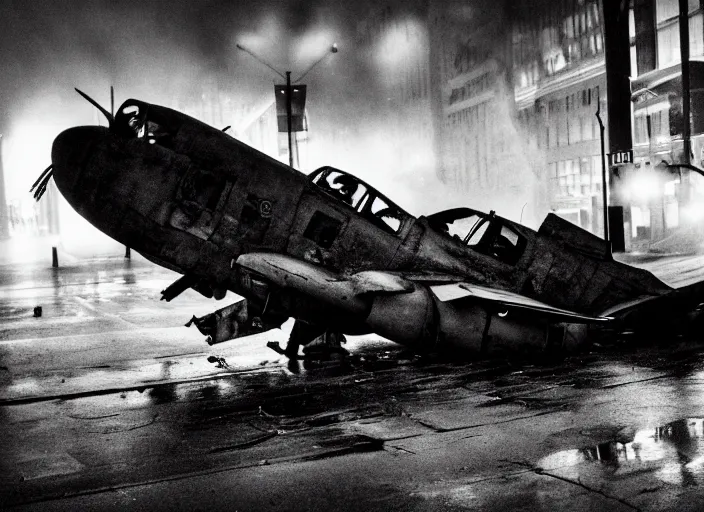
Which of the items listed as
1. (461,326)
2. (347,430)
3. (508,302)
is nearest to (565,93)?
(461,326)

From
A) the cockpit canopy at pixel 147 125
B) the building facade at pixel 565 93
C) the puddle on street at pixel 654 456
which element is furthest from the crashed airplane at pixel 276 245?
the building facade at pixel 565 93

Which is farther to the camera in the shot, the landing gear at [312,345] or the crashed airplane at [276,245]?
the landing gear at [312,345]

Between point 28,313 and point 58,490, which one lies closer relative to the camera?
point 58,490

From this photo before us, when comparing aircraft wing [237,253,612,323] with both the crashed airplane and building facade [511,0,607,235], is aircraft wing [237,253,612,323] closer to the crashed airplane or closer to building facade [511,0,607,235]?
the crashed airplane

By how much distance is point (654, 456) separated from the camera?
6969 mm

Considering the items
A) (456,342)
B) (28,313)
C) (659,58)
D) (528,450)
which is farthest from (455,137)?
(528,450)

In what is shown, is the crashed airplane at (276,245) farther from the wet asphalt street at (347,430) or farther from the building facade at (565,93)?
the building facade at (565,93)

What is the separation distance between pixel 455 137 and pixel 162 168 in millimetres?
55861

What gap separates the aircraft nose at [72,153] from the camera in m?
11.5

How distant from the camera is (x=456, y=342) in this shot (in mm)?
11531

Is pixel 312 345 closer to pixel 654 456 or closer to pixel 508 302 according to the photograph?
pixel 508 302

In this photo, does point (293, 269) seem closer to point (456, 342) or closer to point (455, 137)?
point (456, 342)

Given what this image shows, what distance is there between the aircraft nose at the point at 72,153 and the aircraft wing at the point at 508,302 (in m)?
5.45

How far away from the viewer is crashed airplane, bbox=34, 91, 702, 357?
11.1m
